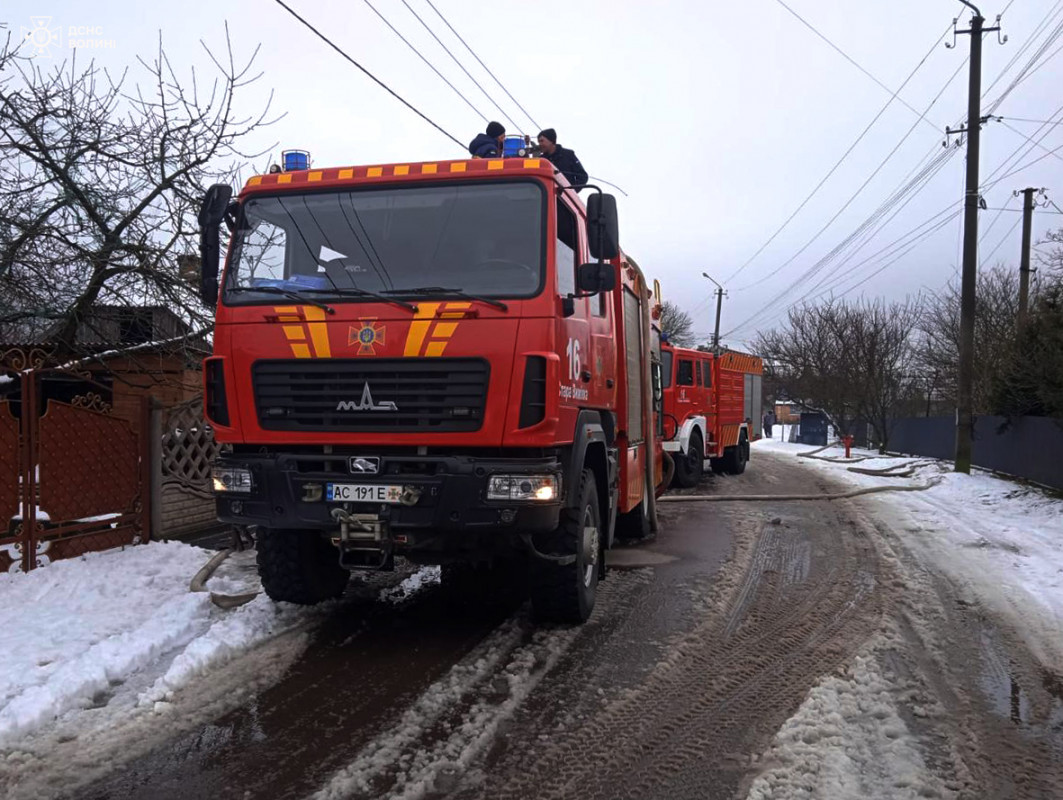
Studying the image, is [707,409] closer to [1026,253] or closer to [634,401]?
[634,401]

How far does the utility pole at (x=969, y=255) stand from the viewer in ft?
54.5

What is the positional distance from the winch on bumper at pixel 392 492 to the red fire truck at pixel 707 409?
26.3 feet

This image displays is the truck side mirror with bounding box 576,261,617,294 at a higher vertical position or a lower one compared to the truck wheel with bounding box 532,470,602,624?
higher

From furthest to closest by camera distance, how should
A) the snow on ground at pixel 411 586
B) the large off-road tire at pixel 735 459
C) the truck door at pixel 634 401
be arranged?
1. the large off-road tire at pixel 735 459
2. the truck door at pixel 634 401
3. the snow on ground at pixel 411 586

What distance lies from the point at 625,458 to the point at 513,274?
2.65 m

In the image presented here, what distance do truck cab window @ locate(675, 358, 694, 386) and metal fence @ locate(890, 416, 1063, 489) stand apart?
585cm

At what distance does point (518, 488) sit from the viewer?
4.55 meters

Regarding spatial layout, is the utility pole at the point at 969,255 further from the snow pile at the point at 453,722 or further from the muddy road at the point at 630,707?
the snow pile at the point at 453,722

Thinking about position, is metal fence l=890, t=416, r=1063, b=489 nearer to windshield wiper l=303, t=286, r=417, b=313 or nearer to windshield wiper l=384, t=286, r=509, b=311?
windshield wiper l=384, t=286, r=509, b=311

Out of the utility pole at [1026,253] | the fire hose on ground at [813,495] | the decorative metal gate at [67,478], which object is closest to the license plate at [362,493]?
the decorative metal gate at [67,478]

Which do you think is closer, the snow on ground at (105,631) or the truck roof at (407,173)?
the snow on ground at (105,631)

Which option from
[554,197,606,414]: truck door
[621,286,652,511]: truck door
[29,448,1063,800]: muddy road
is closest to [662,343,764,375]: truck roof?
[621,286,652,511]: truck door

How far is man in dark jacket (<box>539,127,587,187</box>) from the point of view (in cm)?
617

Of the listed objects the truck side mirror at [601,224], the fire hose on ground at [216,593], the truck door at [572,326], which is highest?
the truck side mirror at [601,224]
